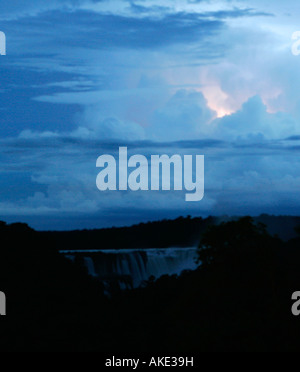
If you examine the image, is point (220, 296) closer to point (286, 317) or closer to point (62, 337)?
point (286, 317)

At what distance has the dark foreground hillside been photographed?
2659cm

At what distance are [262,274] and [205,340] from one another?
325 cm

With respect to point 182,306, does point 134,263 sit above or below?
above

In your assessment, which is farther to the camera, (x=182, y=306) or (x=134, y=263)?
(x=134, y=263)

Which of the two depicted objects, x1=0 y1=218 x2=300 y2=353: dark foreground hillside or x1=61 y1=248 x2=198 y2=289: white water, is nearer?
x1=0 y1=218 x2=300 y2=353: dark foreground hillside

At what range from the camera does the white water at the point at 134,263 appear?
159 ft

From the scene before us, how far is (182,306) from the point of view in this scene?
93.4 feet

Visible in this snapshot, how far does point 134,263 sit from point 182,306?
23270mm

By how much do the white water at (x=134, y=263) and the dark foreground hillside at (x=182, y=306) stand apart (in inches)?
518

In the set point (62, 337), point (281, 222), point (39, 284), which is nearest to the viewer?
point (62, 337)

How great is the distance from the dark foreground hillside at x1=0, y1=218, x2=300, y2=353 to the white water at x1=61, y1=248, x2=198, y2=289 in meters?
13.2
